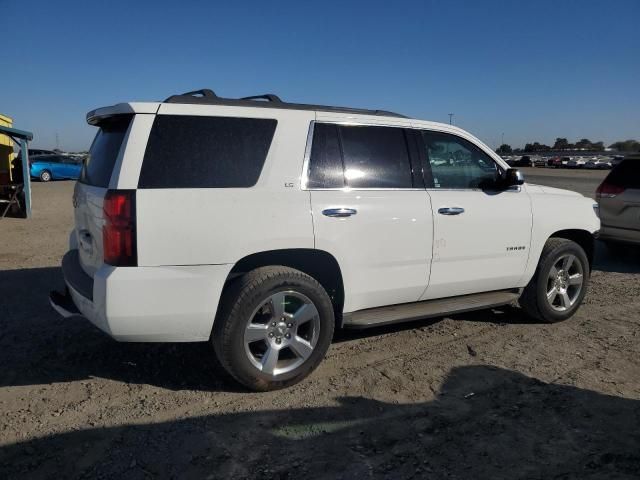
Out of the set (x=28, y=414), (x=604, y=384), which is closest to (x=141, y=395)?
(x=28, y=414)

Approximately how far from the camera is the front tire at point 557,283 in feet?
16.2

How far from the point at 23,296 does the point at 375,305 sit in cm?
395

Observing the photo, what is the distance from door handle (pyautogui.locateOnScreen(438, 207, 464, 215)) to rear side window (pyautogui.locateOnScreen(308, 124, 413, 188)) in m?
0.33

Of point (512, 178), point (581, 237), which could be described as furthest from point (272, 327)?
point (581, 237)

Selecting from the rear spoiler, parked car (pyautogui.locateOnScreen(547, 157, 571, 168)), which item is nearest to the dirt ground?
the rear spoiler

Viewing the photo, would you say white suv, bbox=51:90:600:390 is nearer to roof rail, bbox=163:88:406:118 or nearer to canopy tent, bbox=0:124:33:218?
roof rail, bbox=163:88:406:118

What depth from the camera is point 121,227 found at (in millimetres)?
3146

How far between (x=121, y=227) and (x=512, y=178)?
321 centimetres

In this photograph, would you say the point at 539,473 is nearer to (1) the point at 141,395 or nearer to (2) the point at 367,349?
(2) the point at 367,349

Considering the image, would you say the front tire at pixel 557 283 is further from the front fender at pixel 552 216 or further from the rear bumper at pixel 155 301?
the rear bumper at pixel 155 301

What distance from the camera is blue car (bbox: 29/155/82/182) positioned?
2664 cm

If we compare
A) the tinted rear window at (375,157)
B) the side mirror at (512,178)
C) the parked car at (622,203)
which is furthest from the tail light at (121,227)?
the parked car at (622,203)

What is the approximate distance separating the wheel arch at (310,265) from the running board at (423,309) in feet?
0.56

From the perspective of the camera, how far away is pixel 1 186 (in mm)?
12594
